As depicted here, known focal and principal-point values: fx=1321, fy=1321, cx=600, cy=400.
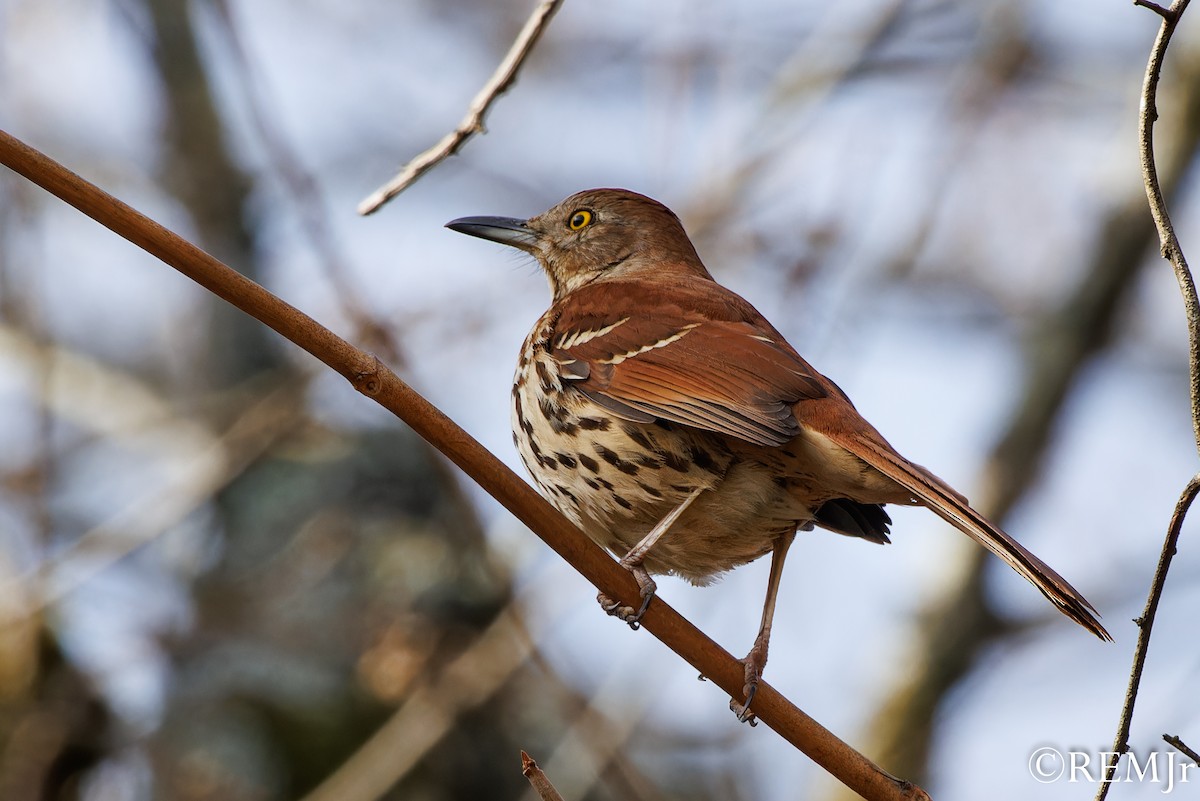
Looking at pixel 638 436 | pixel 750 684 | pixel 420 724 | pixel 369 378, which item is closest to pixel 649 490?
pixel 638 436

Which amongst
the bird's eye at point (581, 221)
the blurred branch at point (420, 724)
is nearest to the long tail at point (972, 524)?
the bird's eye at point (581, 221)

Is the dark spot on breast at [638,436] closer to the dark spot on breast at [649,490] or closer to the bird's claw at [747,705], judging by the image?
the dark spot on breast at [649,490]

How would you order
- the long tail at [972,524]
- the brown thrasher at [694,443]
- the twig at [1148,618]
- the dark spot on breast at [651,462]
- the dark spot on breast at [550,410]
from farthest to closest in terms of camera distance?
the dark spot on breast at [550,410]
the dark spot on breast at [651,462]
the brown thrasher at [694,443]
the long tail at [972,524]
the twig at [1148,618]

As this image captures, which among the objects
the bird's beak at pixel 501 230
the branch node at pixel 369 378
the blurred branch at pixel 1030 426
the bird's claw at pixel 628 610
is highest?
the blurred branch at pixel 1030 426

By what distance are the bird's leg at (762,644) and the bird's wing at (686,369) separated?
46 cm

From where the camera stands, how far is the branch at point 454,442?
2.07 metres

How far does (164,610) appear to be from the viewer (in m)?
5.22

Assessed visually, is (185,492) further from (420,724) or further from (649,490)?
(649,490)

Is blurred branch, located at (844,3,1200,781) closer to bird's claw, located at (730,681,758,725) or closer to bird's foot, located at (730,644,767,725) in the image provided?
bird's foot, located at (730,644,767,725)

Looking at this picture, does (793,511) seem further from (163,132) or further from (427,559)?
(163,132)

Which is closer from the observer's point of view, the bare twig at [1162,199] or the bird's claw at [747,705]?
the bare twig at [1162,199]

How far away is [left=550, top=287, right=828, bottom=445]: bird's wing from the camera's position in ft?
9.94

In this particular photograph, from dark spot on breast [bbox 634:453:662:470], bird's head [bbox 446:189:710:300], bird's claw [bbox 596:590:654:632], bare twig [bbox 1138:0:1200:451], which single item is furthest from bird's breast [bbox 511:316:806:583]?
bare twig [bbox 1138:0:1200:451]

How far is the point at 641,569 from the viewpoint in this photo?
3.03 metres
